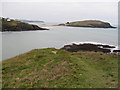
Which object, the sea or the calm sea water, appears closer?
the sea

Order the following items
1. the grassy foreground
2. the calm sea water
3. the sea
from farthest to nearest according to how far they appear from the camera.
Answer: the calm sea water
the sea
the grassy foreground

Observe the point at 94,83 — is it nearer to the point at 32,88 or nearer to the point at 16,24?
the point at 32,88

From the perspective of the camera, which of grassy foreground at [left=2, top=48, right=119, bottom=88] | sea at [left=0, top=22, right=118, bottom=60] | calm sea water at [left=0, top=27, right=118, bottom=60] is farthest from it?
calm sea water at [left=0, top=27, right=118, bottom=60]

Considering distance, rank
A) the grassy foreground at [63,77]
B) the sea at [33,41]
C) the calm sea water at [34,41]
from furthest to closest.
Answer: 1. the calm sea water at [34,41]
2. the sea at [33,41]
3. the grassy foreground at [63,77]

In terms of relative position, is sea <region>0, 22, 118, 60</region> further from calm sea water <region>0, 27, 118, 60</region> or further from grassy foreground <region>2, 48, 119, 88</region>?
grassy foreground <region>2, 48, 119, 88</region>

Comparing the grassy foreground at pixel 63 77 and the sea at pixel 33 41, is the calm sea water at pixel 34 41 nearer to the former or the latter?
the sea at pixel 33 41

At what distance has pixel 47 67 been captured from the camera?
75.7 ft

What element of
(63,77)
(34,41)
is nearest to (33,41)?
(34,41)

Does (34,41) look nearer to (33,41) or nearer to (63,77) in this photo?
(33,41)

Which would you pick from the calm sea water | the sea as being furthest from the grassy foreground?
the calm sea water

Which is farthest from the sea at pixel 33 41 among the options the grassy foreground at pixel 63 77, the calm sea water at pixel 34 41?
the grassy foreground at pixel 63 77

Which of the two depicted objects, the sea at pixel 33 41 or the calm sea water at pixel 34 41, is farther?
the calm sea water at pixel 34 41

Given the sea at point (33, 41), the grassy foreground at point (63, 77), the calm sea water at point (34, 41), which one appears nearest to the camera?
the grassy foreground at point (63, 77)

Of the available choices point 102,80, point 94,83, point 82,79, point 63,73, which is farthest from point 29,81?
point 102,80
